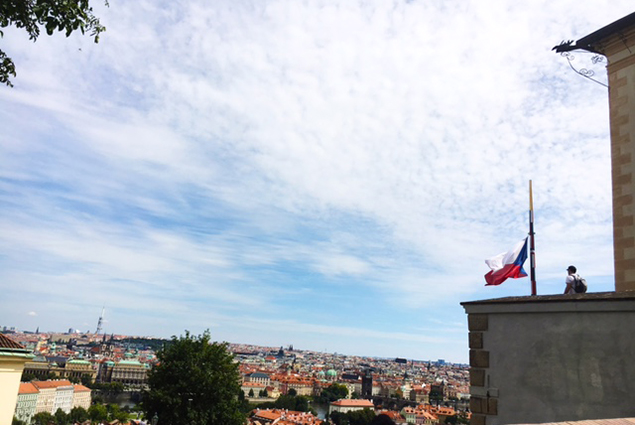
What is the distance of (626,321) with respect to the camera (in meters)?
5.37

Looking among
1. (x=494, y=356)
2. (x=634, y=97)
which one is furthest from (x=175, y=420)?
(x=634, y=97)

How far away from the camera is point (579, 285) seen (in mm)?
7914

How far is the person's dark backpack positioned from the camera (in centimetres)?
788

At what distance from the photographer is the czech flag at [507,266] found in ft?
36.0

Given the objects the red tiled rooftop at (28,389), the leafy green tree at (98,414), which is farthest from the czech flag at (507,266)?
the red tiled rooftop at (28,389)

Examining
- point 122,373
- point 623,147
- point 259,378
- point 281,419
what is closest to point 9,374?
point 623,147

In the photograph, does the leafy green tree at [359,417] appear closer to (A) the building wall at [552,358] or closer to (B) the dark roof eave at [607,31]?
(B) the dark roof eave at [607,31]

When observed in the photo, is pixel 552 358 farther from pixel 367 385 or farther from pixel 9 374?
pixel 367 385

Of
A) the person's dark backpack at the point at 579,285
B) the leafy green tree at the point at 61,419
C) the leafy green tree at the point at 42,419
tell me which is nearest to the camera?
the person's dark backpack at the point at 579,285

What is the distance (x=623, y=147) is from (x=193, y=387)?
1474 cm

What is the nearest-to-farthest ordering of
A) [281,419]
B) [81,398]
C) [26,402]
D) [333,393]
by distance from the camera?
[281,419] < [26,402] < [81,398] < [333,393]

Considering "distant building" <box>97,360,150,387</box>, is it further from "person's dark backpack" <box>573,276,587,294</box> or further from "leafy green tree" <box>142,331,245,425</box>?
"person's dark backpack" <box>573,276,587,294</box>

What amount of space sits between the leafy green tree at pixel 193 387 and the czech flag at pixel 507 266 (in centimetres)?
1069

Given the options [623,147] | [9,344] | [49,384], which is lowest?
[49,384]
